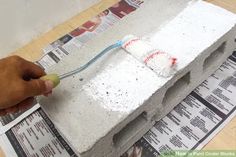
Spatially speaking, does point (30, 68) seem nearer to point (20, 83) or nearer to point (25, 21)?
point (20, 83)

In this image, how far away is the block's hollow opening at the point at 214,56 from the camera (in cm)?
67

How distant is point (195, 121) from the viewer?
2.07 ft

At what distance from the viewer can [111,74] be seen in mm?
592

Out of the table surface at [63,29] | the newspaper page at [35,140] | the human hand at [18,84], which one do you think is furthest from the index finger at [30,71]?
the table surface at [63,29]

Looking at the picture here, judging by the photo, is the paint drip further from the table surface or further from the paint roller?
the table surface

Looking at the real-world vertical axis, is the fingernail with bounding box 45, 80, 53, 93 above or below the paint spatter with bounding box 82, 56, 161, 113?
above

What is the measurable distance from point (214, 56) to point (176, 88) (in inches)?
4.9

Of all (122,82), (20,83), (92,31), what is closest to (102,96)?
(122,82)

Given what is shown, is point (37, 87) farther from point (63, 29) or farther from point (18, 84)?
point (63, 29)

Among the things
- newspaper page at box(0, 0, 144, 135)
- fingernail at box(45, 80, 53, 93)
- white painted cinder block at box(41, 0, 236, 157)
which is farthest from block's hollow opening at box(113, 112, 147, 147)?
newspaper page at box(0, 0, 144, 135)

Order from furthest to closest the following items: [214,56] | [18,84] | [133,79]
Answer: [214,56]
[133,79]
[18,84]

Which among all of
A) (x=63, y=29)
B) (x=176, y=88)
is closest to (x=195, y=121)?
(x=176, y=88)

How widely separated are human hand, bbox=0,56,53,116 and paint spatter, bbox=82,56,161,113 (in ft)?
0.31

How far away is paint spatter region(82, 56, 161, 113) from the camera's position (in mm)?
548
